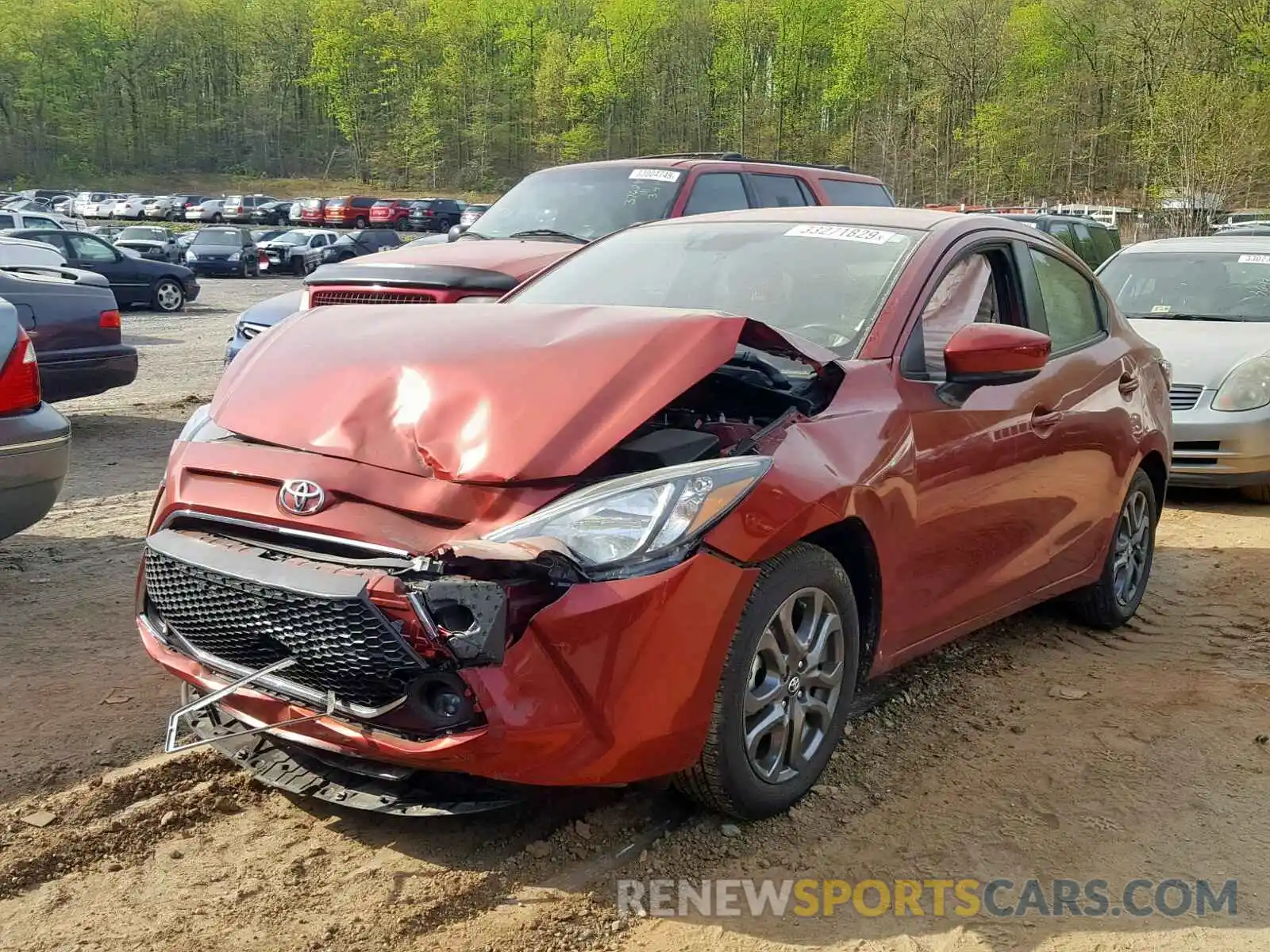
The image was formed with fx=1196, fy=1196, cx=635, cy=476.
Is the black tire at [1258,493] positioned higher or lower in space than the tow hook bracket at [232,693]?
lower

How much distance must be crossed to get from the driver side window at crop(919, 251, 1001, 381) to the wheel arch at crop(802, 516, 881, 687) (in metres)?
0.71

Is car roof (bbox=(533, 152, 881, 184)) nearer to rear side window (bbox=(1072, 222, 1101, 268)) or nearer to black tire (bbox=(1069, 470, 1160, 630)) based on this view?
black tire (bbox=(1069, 470, 1160, 630))

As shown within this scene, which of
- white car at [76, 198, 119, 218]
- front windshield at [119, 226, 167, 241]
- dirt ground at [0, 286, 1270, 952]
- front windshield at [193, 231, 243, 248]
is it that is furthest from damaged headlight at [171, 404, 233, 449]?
white car at [76, 198, 119, 218]

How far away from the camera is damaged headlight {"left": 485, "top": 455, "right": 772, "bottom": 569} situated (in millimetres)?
2822

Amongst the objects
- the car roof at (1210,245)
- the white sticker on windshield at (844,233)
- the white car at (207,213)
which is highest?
the white sticker on windshield at (844,233)

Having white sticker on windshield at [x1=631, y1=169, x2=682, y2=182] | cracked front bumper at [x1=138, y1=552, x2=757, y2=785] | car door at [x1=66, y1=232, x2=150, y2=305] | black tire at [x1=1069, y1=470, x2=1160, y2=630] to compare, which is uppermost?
white sticker on windshield at [x1=631, y1=169, x2=682, y2=182]

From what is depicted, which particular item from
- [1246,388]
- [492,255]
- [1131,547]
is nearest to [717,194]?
[492,255]

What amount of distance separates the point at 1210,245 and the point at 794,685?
7.97 m

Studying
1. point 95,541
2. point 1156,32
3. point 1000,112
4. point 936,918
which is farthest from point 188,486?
point 1000,112

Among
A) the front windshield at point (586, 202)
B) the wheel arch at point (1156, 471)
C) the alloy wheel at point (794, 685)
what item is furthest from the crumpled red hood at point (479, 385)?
the front windshield at point (586, 202)

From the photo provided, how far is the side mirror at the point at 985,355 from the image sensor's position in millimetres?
3799

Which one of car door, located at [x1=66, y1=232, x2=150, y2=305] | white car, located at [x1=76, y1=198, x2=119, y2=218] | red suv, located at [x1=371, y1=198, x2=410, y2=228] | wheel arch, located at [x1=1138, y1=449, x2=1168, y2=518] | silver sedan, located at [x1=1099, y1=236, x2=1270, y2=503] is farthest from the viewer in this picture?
white car, located at [x1=76, y1=198, x2=119, y2=218]

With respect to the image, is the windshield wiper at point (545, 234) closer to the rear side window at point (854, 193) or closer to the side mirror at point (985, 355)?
the rear side window at point (854, 193)

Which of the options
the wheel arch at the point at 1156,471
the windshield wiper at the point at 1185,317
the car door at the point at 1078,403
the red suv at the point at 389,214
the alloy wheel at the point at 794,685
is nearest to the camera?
the alloy wheel at the point at 794,685
